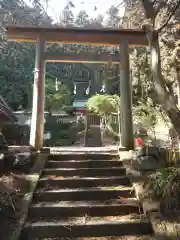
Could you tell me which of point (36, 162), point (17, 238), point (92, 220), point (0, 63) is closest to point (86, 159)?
point (36, 162)

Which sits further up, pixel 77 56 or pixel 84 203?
pixel 77 56

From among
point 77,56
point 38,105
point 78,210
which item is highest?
point 77,56

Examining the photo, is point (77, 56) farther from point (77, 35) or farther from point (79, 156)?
point (79, 156)

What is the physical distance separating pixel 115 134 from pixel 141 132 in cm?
186

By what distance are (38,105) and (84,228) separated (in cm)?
406

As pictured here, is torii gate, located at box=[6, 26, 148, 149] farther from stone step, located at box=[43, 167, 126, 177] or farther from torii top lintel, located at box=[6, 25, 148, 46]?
stone step, located at box=[43, 167, 126, 177]

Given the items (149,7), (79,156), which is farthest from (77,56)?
(79,156)

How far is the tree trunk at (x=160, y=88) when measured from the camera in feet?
14.1

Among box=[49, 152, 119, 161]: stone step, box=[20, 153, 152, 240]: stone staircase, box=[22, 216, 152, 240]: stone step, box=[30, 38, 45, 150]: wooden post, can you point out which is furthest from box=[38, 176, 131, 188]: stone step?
box=[30, 38, 45, 150]: wooden post

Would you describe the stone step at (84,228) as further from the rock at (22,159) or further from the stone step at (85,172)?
the rock at (22,159)

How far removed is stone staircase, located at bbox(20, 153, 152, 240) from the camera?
3.86 meters

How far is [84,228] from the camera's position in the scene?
3898 mm

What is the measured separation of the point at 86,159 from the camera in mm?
6320

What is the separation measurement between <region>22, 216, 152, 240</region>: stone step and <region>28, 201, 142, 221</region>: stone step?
26 centimetres
